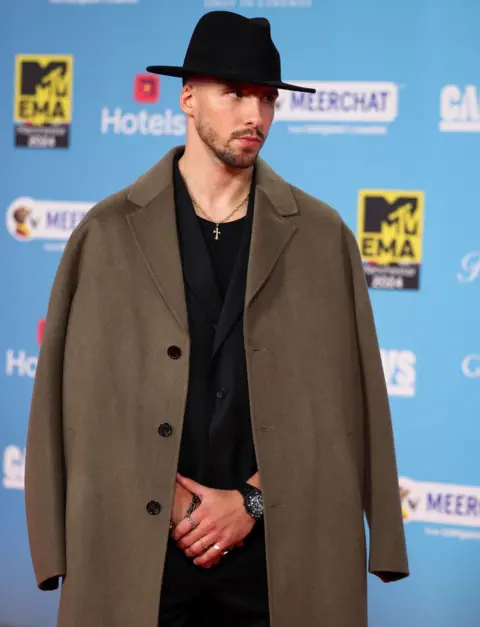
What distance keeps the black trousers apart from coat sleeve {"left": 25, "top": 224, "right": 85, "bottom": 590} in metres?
0.19

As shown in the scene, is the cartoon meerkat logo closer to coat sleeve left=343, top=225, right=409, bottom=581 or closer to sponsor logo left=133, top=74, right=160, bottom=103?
sponsor logo left=133, top=74, right=160, bottom=103

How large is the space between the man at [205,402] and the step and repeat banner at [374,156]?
1157 mm

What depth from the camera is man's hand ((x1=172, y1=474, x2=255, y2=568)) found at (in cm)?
168

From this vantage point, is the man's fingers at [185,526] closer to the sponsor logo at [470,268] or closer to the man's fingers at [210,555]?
the man's fingers at [210,555]

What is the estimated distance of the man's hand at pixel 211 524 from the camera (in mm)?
1680

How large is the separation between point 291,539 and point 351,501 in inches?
5.0

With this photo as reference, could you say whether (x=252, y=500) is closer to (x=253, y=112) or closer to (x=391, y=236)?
(x=253, y=112)

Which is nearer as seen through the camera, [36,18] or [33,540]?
[33,540]

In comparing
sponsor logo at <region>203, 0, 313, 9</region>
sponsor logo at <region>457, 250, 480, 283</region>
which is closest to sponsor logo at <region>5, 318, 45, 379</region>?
sponsor logo at <region>203, 0, 313, 9</region>

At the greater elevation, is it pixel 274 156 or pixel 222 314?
pixel 274 156

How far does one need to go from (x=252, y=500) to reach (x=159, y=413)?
21 cm

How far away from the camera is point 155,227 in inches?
68.9

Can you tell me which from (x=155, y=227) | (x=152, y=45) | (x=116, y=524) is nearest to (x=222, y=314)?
(x=155, y=227)

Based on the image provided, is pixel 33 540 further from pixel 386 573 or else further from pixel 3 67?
pixel 3 67
